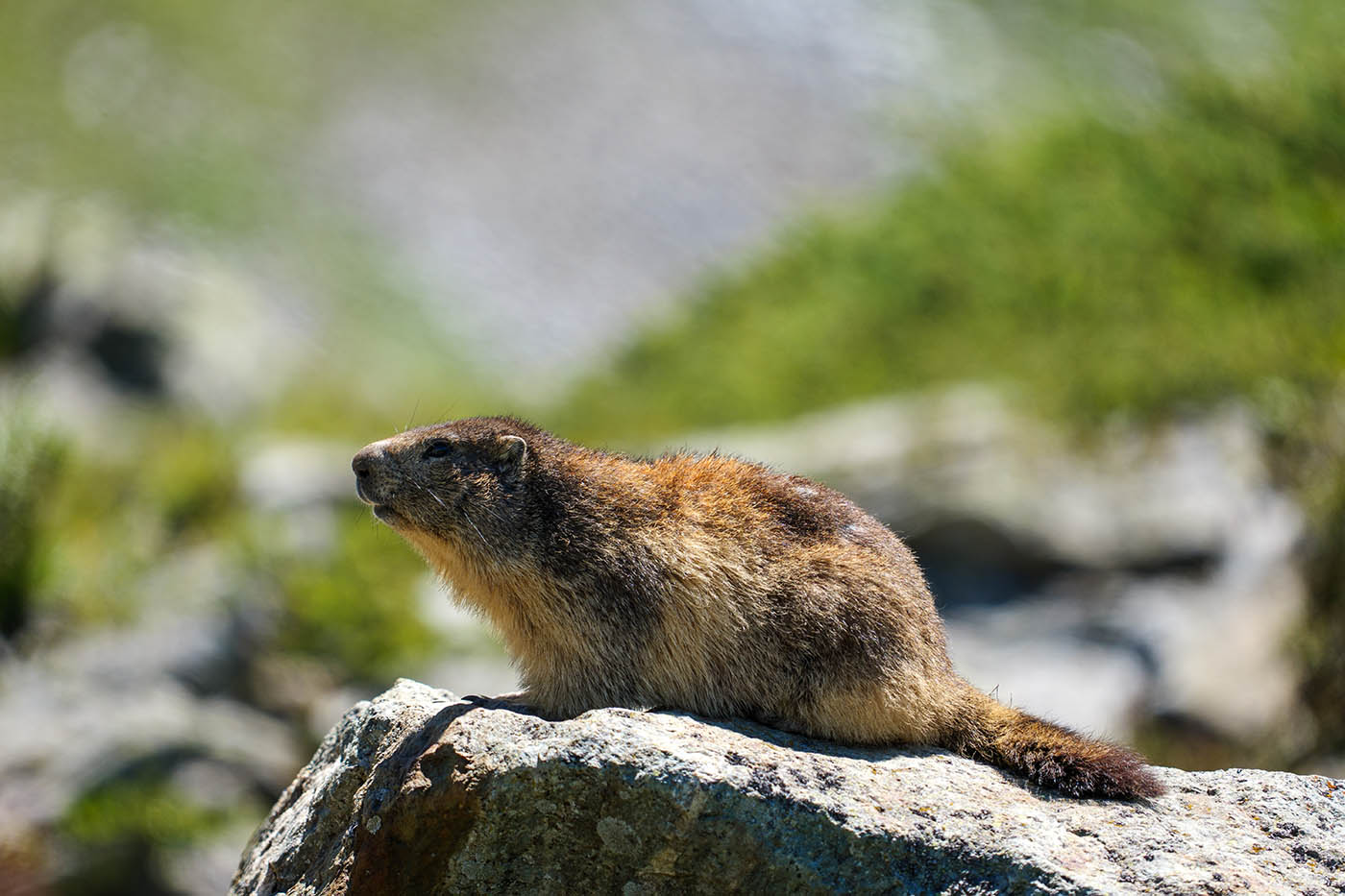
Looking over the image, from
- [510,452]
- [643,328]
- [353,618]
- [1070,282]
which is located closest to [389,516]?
[510,452]

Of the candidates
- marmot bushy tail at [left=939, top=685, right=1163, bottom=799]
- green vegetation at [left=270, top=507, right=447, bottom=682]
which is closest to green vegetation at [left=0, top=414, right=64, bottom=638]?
green vegetation at [left=270, top=507, right=447, bottom=682]

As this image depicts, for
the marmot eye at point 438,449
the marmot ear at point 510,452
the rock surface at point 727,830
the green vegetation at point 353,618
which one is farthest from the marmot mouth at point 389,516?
the green vegetation at point 353,618

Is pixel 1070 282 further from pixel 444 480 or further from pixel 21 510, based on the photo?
pixel 444 480

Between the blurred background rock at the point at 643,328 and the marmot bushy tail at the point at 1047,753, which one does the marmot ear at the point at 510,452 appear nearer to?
the marmot bushy tail at the point at 1047,753

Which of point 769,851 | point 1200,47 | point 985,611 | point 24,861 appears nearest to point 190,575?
point 24,861

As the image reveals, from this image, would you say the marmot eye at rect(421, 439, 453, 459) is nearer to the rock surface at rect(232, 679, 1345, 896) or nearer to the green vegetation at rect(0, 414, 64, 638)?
the rock surface at rect(232, 679, 1345, 896)

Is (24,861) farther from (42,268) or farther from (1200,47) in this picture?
(1200,47)

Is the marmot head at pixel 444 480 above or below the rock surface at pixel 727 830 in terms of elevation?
above
